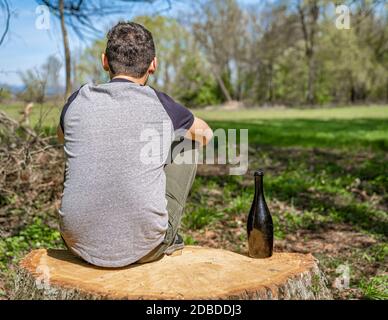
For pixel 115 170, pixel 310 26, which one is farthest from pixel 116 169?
pixel 310 26

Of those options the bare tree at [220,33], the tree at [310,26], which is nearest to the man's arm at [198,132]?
the bare tree at [220,33]

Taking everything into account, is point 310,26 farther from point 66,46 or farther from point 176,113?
point 176,113

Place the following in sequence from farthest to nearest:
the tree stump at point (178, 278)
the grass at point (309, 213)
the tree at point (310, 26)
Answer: the tree at point (310, 26), the grass at point (309, 213), the tree stump at point (178, 278)

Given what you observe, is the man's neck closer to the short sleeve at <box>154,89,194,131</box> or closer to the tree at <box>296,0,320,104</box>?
the short sleeve at <box>154,89,194,131</box>

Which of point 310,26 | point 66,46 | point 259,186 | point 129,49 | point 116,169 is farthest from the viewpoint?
point 310,26

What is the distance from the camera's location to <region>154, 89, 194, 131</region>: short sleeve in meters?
2.40

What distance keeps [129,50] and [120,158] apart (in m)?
0.54

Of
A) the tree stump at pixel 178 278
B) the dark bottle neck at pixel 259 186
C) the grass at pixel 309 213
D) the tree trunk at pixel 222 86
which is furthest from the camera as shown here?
the tree trunk at pixel 222 86

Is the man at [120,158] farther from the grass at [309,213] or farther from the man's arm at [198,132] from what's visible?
the grass at [309,213]

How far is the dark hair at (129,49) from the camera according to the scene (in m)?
2.37

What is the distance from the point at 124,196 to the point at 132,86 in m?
0.52

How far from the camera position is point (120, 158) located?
2.27 metres

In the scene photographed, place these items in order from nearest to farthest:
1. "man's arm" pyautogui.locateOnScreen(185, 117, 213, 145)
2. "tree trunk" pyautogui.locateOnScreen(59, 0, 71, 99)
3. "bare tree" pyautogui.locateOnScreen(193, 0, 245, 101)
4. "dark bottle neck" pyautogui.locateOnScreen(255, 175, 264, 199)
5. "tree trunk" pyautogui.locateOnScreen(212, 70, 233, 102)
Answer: "man's arm" pyautogui.locateOnScreen(185, 117, 213, 145), "dark bottle neck" pyautogui.locateOnScreen(255, 175, 264, 199), "tree trunk" pyautogui.locateOnScreen(59, 0, 71, 99), "bare tree" pyautogui.locateOnScreen(193, 0, 245, 101), "tree trunk" pyautogui.locateOnScreen(212, 70, 233, 102)

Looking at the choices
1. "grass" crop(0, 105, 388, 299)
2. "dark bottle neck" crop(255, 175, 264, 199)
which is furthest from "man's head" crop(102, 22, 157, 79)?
"grass" crop(0, 105, 388, 299)
